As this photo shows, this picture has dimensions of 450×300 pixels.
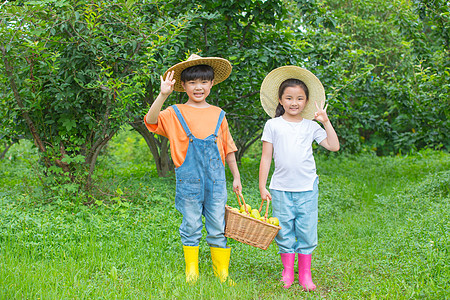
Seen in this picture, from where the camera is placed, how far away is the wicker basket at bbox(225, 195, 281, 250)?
123 inches

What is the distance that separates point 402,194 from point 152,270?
174 inches

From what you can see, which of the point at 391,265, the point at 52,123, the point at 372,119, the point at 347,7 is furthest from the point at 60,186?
the point at 347,7

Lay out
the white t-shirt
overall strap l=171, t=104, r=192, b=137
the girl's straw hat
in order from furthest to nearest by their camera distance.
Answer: the girl's straw hat
the white t-shirt
overall strap l=171, t=104, r=192, b=137

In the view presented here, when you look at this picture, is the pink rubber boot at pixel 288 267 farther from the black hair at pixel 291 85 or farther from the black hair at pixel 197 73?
the black hair at pixel 197 73

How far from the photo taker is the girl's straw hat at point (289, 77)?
344cm

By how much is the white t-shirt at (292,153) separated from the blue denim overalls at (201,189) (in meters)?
0.42

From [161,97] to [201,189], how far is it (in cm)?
73

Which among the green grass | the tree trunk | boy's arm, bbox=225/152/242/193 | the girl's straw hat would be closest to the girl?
the girl's straw hat

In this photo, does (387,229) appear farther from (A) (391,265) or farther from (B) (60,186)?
(B) (60,186)

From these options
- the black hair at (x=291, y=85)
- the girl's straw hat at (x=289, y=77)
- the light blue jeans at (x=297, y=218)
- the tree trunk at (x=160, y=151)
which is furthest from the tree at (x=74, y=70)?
the light blue jeans at (x=297, y=218)

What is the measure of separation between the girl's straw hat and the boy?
0.40m

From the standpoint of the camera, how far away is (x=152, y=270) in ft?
11.7

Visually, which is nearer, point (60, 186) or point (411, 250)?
point (411, 250)

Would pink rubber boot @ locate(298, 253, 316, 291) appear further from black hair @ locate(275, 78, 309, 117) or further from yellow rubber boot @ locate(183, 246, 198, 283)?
black hair @ locate(275, 78, 309, 117)
